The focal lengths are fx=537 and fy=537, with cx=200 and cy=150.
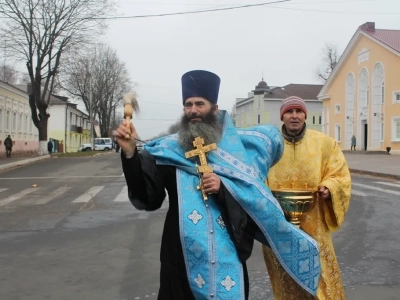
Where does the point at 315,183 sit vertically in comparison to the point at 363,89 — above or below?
below

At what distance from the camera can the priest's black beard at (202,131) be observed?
272 centimetres

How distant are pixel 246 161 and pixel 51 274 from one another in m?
4.09

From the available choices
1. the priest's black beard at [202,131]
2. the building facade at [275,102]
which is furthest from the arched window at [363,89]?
the priest's black beard at [202,131]

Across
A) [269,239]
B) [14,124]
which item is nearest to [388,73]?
[14,124]

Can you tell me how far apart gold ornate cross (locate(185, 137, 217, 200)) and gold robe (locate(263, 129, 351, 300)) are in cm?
130

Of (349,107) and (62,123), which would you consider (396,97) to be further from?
(62,123)

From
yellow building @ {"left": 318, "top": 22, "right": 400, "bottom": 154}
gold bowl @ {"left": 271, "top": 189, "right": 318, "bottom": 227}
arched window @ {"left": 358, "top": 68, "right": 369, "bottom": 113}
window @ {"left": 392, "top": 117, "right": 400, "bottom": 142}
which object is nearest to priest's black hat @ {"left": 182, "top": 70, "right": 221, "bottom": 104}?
gold bowl @ {"left": 271, "top": 189, "right": 318, "bottom": 227}

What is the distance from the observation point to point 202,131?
8.94ft

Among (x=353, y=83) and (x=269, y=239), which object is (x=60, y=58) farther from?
(x=269, y=239)

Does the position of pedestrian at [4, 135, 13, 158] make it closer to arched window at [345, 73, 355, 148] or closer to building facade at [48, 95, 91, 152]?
arched window at [345, 73, 355, 148]

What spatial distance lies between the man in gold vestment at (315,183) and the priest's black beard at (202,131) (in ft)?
3.87

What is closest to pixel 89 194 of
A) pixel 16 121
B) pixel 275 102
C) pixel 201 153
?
pixel 201 153

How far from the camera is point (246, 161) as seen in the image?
8.87ft

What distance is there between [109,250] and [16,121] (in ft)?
130
